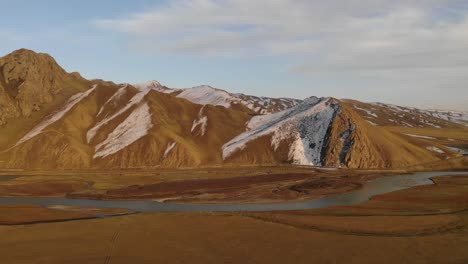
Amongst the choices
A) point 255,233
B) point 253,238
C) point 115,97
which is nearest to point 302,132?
point 115,97

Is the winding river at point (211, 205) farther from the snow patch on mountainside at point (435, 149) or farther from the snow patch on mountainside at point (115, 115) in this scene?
the snow patch on mountainside at point (115, 115)

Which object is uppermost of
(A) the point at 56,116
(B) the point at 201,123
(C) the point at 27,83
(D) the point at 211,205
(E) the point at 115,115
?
(C) the point at 27,83

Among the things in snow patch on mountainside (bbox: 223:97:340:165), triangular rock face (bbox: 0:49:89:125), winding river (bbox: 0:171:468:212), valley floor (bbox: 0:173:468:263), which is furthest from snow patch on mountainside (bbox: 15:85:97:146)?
valley floor (bbox: 0:173:468:263)

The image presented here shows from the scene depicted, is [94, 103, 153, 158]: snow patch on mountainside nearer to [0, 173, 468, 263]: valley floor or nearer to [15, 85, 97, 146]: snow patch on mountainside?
[15, 85, 97, 146]: snow patch on mountainside

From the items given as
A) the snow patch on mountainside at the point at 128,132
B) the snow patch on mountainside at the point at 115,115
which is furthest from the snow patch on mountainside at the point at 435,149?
the snow patch on mountainside at the point at 115,115

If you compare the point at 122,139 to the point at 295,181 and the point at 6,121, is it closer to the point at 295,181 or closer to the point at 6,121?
the point at 6,121

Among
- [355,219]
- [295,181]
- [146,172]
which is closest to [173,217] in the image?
[355,219]

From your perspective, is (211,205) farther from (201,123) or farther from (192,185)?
(201,123)
